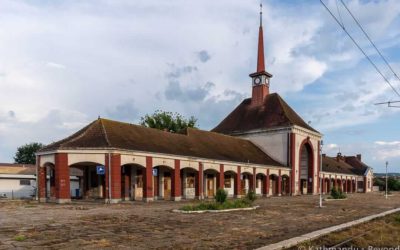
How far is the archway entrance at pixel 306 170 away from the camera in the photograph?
58719 mm

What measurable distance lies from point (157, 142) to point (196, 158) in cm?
368

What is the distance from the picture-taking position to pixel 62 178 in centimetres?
2930

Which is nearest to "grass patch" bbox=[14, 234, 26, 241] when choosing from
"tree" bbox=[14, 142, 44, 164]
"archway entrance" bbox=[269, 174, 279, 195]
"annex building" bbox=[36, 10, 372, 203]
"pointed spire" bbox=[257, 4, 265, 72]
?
"annex building" bbox=[36, 10, 372, 203]

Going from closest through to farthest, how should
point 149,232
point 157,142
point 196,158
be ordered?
1. point 149,232
2. point 157,142
3. point 196,158

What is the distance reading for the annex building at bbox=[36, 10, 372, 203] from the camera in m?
30.0

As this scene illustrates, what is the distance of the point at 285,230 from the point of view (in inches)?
616

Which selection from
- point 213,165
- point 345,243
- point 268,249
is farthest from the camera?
point 213,165

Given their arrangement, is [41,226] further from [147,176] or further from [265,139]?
[265,139]

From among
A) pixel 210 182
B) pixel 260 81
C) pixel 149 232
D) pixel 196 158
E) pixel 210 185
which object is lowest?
pixel 210 185

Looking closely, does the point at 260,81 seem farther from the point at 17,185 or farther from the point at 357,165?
the point at 357,165

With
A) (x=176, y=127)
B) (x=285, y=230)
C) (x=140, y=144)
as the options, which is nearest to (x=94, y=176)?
(x=140, y=144)

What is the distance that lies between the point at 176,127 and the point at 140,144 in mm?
37275

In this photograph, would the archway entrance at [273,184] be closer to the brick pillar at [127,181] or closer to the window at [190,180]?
the window at [190,180]

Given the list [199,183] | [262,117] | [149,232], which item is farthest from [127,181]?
[262,117]
